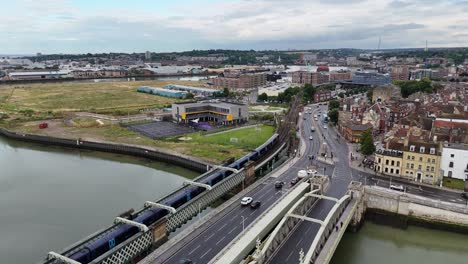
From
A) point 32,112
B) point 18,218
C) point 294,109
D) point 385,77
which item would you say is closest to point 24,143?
point 32,112

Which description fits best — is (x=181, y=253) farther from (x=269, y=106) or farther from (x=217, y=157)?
(x=269, y=106)

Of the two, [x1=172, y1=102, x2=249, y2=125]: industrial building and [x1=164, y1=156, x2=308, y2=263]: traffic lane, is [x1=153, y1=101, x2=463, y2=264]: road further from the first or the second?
[x1=172, y1=102, x2=249, y2=125]: industrial building

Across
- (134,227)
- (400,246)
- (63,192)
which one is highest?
(134,227)

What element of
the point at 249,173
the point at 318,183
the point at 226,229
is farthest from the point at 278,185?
the point at 226,229

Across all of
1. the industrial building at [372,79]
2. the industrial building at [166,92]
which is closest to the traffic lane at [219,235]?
the industrial building at [166,92]

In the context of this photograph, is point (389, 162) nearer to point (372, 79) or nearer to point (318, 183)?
point (318, 183)

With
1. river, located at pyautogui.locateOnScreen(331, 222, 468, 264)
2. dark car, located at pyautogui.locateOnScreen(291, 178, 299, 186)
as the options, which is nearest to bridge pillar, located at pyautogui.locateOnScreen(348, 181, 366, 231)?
river, located at pyautogui.locateOnScreen(331, 222, 468, 264)

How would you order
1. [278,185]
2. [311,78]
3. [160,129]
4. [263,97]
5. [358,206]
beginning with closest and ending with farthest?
[358,206]
[278,185]
[160,129]
[263,97]
[311,78]
